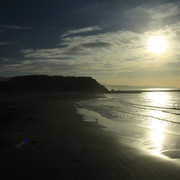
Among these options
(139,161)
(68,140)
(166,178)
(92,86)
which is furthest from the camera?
(92,86)

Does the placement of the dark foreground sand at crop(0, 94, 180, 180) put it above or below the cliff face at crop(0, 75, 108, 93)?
below

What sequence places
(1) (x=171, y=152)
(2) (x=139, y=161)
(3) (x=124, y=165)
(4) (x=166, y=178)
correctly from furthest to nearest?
(1) (x=171, y=152) < (2) (x=139, y=161) < (3) (x=124, y=165) < (4) (x=166, y=178)

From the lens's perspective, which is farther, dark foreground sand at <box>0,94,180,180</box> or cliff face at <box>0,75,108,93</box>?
cliff face at <box>0,75,108,93</box>

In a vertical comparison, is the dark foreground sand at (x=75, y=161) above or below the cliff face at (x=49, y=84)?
below

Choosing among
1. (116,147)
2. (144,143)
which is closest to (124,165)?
(116,147)

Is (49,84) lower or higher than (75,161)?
higher

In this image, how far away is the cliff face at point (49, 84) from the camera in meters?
85.7

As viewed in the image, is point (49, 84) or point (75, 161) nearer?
point (75, 161)

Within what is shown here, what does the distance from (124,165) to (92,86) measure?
112m

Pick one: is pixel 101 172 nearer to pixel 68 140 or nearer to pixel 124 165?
pixel 124 165

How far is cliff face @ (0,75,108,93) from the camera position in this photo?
85725 millimetres

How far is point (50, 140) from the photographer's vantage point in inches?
326

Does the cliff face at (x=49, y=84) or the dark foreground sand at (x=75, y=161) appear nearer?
the dark foreground sand at (x=75, y=161)

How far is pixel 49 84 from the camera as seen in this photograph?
101 metres
